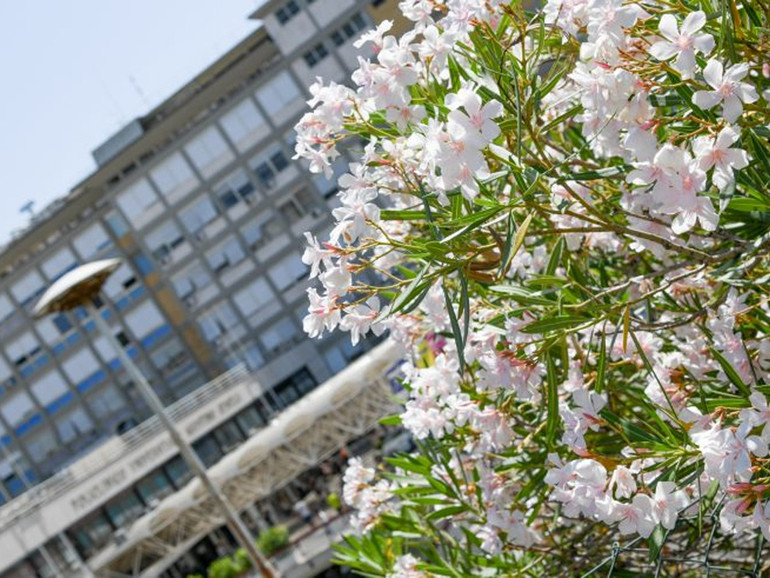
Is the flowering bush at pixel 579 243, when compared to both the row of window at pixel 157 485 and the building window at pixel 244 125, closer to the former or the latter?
the row of window at pixel 157 485

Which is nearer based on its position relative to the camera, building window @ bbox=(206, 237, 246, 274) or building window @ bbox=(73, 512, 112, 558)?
building window @ bbox=(73, 512, 112, 558)

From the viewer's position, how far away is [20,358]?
4553 centimetres

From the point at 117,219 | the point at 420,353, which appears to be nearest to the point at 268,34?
the point at 117,219

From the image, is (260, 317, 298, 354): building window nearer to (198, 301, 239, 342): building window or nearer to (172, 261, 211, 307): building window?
(198, 301, 239, 342): building window

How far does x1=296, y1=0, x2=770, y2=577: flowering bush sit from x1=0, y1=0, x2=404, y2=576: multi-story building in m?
34.2

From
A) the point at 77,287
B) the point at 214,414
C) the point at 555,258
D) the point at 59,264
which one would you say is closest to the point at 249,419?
the point at 214,414

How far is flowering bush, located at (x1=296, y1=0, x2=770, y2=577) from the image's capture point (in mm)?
2312

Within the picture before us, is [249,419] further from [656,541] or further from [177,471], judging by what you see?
[656,541]

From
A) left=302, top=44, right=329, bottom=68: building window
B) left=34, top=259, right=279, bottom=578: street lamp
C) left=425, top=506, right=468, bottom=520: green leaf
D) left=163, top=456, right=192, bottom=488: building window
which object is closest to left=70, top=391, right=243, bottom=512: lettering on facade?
left=163, top=456, right=192, bottom=488: building window

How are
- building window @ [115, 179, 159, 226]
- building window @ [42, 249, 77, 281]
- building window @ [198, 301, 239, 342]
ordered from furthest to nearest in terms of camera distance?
building window @ [42, 249, 77, 281]
building window @ [115, 179, 159, 226]
building window @ [198, 301, 239, 342]

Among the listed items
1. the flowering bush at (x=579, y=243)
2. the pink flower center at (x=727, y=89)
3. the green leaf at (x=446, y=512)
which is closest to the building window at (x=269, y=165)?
the green leaf at (x=446, y=512)

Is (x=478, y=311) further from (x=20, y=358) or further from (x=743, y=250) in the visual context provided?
(x=20, y=358)

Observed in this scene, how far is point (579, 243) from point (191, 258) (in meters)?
39.1

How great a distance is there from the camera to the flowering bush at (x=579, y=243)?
231cm
